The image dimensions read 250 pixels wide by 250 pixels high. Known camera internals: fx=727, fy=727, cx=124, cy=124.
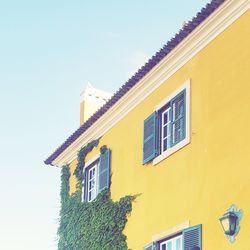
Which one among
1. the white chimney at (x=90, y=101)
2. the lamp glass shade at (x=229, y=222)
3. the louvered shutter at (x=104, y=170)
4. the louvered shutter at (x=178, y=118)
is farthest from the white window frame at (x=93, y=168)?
the lamp glass shade at (x=229, y=222)

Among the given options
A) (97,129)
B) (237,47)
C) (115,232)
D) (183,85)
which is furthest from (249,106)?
(97,129)

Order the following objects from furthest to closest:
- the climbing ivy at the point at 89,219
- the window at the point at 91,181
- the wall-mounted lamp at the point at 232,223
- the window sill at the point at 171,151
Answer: the window at the point at 91,181
the climbing ivy at the point at 89,219
the window sill at the point at 171,151
the wall-mounted lamp at the point at 232,223

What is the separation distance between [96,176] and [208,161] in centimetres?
649

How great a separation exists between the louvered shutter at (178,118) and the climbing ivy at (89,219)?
2.22 metres

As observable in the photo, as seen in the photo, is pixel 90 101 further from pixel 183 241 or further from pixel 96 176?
pixel 183 241

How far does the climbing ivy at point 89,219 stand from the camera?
59.4 ft

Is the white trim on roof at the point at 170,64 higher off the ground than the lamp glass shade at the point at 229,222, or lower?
higher

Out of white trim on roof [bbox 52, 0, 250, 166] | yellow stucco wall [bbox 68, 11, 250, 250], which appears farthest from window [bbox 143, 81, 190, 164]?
white trim on roof [bbox 52, 0, 250, 166]

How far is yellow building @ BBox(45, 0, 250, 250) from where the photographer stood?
45.7 feet

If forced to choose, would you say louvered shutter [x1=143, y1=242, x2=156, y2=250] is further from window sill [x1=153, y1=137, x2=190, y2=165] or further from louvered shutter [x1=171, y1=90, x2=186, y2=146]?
louvered shutter [x1=171, y1=90, x2=186, y2=146]

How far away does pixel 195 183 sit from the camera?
589 inches

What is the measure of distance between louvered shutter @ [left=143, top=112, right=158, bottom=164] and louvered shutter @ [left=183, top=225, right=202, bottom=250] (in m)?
2.58

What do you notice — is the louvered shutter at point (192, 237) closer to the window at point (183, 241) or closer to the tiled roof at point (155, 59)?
the window at point (183, 241)

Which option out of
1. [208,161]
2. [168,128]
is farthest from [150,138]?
[208,161]
